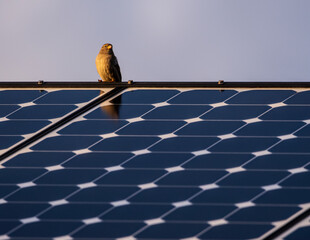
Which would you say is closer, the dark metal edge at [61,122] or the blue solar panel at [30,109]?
the dark metal edge at [61,122]

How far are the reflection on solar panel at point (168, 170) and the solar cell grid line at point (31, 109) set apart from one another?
8.5 inches

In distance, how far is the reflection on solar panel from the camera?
16.6 m

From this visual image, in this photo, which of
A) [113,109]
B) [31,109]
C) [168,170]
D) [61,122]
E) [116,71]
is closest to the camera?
[168,170]

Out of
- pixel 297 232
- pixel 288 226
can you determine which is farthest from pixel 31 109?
pixel 297 232

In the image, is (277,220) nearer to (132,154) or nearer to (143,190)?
(143,190)

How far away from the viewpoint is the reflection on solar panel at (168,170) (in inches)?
652

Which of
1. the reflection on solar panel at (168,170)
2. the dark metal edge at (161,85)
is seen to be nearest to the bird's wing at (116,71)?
the dark metal edge at (161,85)

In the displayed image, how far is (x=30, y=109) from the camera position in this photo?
22.8 m

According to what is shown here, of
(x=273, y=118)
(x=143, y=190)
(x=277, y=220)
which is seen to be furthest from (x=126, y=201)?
(x=273, y=118)

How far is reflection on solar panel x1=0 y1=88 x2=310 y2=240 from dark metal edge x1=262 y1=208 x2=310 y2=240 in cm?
8

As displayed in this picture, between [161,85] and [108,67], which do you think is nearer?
[161,85]

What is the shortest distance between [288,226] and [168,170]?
139 inches

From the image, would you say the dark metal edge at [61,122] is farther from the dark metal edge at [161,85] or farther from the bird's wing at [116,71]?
the bird's wing at [116,71]

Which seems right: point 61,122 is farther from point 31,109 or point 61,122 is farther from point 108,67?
point 108,67
